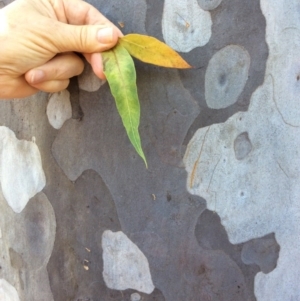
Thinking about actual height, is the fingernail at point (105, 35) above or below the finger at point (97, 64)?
above

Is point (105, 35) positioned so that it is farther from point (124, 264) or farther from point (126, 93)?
point (124, 264)

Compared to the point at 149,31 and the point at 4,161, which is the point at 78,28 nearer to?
the point at 149,31

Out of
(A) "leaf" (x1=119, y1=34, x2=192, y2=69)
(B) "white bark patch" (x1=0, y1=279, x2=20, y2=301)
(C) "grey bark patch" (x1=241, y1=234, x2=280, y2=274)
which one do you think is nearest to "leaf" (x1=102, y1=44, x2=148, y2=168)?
(A) "leaf" (x1=119, y1=34, x2=192, y2=69)

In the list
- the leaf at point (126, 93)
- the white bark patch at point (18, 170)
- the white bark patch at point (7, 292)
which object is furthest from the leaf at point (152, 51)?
the white bark patch at point (7, 292)

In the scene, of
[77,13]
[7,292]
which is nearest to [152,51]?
[77,13]

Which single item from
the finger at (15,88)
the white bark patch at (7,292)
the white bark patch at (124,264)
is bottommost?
the white bark patch at (7,292)

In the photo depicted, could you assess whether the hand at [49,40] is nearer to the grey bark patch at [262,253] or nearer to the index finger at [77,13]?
the index finger at [77,13]

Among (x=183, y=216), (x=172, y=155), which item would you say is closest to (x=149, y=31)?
(x=172, y=155)

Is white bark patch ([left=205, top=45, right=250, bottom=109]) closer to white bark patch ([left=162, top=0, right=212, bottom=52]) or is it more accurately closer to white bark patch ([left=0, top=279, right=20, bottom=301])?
white bark patch ([left=162, top=0, right=212, bottom=52])
